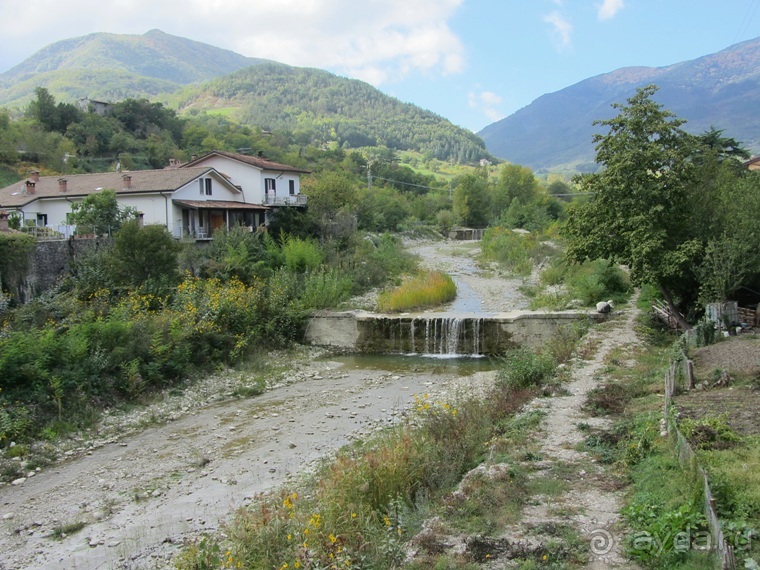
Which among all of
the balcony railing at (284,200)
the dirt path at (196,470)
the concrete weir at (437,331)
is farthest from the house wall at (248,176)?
the dirt path at (196,470)

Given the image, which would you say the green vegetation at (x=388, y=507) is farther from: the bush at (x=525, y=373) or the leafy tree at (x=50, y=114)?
the leafy tree at (x=50, y=114)

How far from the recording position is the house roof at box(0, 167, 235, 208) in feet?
118

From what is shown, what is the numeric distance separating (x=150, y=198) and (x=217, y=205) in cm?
407

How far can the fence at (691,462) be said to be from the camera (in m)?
5.53

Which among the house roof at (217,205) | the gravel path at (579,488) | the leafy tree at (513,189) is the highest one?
the leafy tree at (513,189)

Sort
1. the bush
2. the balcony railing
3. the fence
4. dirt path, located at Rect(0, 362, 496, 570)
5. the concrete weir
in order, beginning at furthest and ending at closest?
the balcony railing → the concrete weir → the bush → dirt path, located at Rect(0, 362, 496, 570) → the fence

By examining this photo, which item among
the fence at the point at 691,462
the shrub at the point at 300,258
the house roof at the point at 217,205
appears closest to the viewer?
the fence at the point at 691,462

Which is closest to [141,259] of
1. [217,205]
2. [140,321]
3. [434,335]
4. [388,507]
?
[140,321]

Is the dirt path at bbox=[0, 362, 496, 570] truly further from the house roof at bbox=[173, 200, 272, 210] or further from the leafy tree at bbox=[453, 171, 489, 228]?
the leafy tree at bbox=[453, 171, 489, 228]

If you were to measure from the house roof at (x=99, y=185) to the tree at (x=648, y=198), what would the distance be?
2589 centimetres

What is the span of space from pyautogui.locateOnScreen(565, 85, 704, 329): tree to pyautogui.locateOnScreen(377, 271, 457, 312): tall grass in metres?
10.9

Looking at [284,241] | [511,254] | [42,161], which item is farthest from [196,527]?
[42,161]

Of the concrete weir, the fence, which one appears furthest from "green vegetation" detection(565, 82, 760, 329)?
the fence

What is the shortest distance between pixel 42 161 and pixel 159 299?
3960cm
